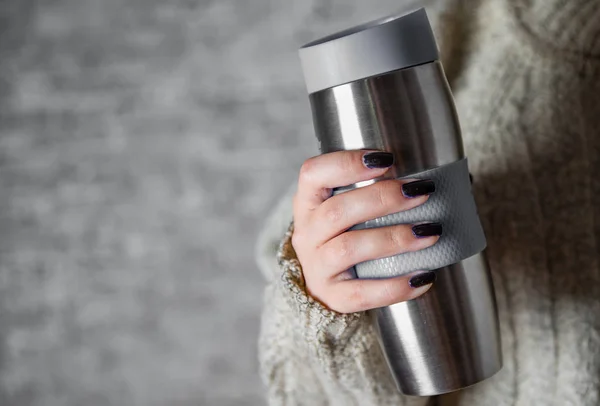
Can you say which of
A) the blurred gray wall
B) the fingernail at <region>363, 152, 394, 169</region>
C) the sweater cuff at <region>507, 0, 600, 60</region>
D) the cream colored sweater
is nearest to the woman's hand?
the fingernail at <region>363, 152, 394, 169</region>

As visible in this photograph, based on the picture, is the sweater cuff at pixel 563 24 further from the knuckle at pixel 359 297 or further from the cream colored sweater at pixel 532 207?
the knuckle at pixel 359 297

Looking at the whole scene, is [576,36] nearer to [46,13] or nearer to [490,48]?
[490,48]

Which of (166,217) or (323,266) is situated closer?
(323,266)

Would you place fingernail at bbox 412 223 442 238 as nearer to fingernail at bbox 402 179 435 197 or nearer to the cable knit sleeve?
fingernail at bbox 402 179 435 197

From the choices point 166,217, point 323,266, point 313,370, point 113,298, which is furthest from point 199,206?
point 323,266

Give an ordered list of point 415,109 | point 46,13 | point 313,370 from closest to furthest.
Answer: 1. point 415,109
2. point 313,370
3. point 46,13

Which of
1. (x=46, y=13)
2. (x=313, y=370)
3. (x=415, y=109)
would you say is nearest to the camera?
(x=415, y=109)

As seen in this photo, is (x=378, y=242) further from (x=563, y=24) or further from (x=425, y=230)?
(x=563, y=24)

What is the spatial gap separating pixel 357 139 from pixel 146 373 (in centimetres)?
75

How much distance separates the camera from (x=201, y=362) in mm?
1095

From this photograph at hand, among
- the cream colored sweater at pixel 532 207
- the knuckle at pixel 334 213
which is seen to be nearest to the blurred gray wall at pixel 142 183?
the cream colored sweater at pixel 532 207

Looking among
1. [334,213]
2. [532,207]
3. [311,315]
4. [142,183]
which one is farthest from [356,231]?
[142,183]

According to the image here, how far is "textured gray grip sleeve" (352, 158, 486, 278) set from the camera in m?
0.48

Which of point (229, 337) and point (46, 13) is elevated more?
point (46, 13)
